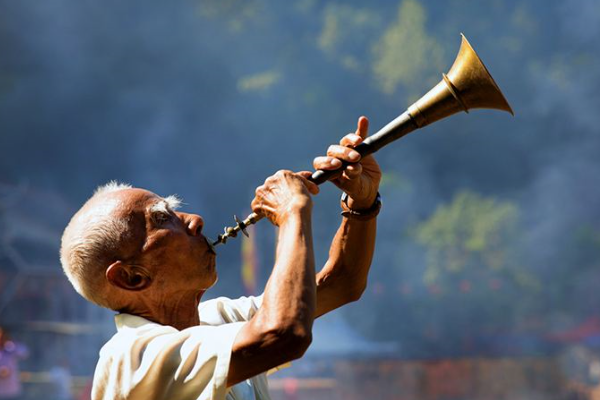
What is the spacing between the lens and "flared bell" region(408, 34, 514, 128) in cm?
206

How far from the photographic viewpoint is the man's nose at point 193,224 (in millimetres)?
2043

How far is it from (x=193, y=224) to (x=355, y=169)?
43cm

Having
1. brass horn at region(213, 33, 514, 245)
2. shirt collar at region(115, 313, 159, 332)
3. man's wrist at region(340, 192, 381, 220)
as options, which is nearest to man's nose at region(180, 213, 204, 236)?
brass horn at region(213, 33, 514, 245)

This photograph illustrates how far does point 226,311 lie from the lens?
7.36 ft

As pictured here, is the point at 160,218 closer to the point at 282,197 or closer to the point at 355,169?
the point at 282,197

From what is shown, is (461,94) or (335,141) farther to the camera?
(335,141)

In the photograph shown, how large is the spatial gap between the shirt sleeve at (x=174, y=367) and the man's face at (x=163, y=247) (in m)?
0.23

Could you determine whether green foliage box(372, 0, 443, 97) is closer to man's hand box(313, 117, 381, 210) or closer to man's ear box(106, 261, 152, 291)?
man's hand box(313, 117, 381, 210)

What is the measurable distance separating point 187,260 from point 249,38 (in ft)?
46.7

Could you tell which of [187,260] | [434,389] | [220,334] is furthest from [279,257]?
[434,389]

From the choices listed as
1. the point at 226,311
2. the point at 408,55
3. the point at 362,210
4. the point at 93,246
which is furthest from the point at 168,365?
the point at 408,55

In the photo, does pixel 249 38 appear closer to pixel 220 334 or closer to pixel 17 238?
pixel 17 238

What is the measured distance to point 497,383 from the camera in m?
13.1

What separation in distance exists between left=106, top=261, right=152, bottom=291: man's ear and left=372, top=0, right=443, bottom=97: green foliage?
14.0 meters
